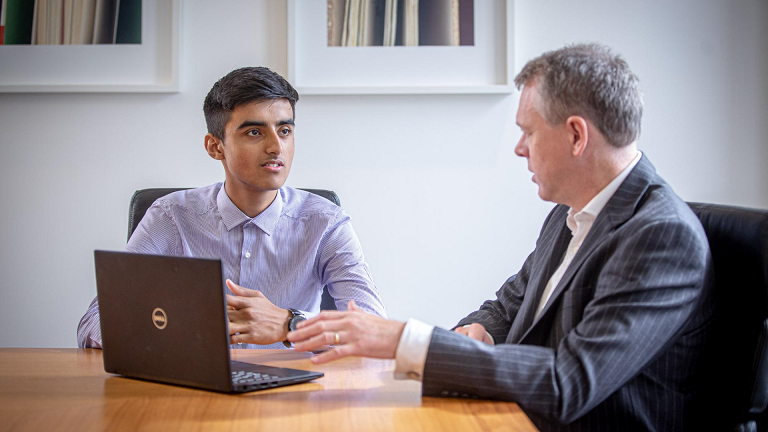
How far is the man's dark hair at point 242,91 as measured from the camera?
6.24 ft

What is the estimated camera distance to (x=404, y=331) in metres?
1.06

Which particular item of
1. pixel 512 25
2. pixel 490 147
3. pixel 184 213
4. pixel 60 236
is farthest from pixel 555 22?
pixel 60 236

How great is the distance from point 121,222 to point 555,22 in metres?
1.73

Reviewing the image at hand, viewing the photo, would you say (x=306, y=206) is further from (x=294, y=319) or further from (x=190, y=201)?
(x=294, y=319)

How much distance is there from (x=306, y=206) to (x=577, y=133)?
94cm

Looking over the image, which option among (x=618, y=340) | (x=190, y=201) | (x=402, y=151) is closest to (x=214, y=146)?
(x=190, y=201)

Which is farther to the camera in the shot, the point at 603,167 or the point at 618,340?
the point at 603,167

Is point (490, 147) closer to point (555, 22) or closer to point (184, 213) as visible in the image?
point (555, 22)

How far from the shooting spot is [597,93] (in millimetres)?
1219

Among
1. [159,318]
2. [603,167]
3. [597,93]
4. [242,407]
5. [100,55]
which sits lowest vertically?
[242,407]

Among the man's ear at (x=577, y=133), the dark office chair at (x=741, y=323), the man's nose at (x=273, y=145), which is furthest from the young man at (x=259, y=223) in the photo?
the dark office chair at (x=741, y=323)

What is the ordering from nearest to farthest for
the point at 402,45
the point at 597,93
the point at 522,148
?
the point at 597,93 → the point at 522,148 → the point at 402,45

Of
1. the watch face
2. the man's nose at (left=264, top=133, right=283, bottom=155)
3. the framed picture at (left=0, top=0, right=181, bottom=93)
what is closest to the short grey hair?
the watch face

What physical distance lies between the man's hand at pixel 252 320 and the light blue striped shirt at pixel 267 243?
43 centimetres
